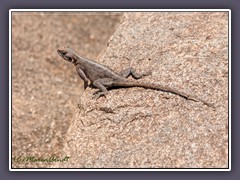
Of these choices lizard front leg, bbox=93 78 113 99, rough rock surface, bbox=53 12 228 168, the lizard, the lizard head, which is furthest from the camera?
the lizard head

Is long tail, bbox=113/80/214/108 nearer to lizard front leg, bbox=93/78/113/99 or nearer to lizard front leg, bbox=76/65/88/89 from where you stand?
lizard front leg, bbox=93/78/113/99

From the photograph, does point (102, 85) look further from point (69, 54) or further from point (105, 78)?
point (69, 54)

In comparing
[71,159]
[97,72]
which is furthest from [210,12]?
[71,159]

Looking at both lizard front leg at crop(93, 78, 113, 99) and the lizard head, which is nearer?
lizard front leg at crop(93, 78, 113, 99)

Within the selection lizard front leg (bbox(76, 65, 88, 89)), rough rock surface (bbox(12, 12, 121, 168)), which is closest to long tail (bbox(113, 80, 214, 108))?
lizard front leg (bbox(76, 65, 88, 89))

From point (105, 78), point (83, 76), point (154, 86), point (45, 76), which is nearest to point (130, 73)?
point (105, 78)

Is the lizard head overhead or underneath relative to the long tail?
overhead

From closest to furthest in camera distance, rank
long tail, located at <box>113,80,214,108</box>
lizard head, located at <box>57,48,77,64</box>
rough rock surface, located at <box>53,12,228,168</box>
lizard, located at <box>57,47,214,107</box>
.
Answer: rough rock surface, located at <box>53,12,228,168</box>
long tail, located at <box>113,80,214,108</box>
lizard, located at <box>57,47,214,107</box>
lizard head, located at <box>57,48,77,64</box>
